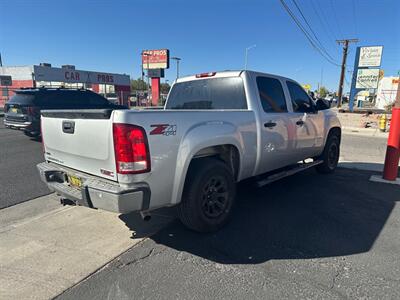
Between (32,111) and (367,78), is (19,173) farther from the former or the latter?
(367,78)

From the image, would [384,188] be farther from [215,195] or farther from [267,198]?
[215,195]

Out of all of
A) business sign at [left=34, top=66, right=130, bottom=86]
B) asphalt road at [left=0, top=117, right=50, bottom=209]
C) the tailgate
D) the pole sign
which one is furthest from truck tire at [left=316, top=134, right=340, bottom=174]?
business sign at [left=34, top=66, right=130, bottom=86]

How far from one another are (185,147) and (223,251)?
4.02 ft

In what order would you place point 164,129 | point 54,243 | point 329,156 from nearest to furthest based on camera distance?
point 164,129 < point 54,243 < point 329,156

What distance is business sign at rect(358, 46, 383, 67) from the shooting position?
2962 centimetres

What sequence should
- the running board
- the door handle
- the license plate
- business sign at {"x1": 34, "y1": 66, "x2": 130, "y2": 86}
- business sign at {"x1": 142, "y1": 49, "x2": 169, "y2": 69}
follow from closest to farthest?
the license plate
the door handle
the running board
business sign at {"x1": 34, "y1": 66, "x2": 130, "y2": 86}
business sign at {"x1": 142, "y1": 49, "x2": 169, "y2": 69}

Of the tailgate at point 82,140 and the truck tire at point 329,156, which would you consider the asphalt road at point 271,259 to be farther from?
the truck tire at point 329,156

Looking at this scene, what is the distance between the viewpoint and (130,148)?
261 cm

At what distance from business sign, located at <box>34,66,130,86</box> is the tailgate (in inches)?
1416

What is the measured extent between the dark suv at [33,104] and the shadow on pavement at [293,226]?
781 centimetres

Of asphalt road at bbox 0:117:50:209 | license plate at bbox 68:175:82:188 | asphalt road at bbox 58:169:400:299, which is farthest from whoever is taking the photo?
asphalt road at bbox 0:117:50:209

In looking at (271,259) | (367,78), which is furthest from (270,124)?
(367,78)

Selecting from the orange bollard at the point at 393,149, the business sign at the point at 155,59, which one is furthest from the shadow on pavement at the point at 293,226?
the business sign at the point at 155,59

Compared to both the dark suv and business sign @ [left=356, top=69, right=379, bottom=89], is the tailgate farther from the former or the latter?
business sign @ [left=356, top=69, right=379, bottom=89]
